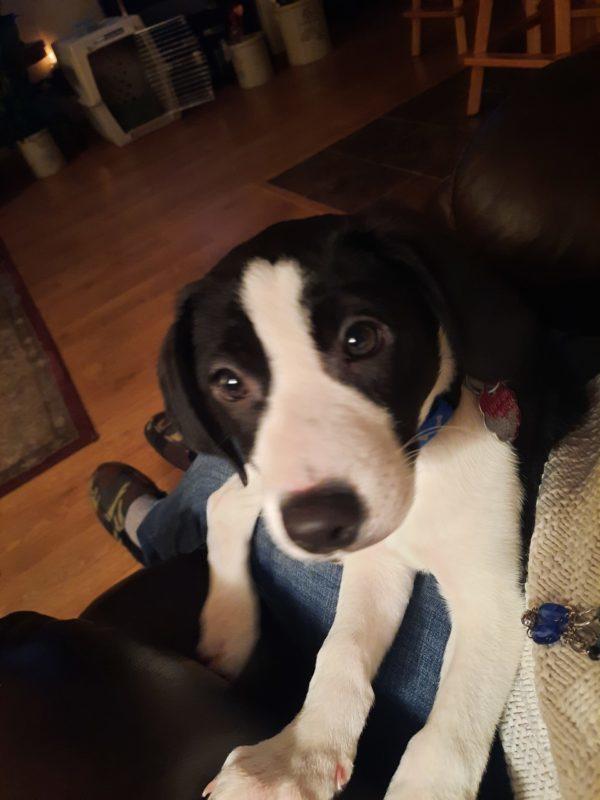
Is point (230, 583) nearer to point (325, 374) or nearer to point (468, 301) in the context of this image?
point (325, 374)

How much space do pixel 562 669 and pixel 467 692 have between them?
0.63 ft

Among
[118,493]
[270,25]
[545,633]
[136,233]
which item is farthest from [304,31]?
[545,633]

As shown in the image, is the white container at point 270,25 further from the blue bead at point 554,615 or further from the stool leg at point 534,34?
the blue bead at point 554,615

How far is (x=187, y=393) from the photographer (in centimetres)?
110

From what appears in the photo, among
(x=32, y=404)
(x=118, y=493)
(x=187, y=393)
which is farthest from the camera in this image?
(x=32, y=404)

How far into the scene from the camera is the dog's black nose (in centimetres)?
84

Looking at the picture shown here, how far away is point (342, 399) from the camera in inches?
36.3

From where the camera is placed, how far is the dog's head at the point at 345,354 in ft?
2.83

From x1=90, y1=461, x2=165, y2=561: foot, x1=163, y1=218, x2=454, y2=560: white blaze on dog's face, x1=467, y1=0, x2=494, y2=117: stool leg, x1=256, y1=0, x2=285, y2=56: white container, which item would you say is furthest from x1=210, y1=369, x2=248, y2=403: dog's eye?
x1=256, y1=0, x2=285, y2=56: white container

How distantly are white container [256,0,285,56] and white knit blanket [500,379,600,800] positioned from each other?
6311 mm

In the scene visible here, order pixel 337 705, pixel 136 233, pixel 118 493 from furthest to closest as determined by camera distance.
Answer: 1. pixel 136 233
2. pixel 118 493
3. pixel 337 705

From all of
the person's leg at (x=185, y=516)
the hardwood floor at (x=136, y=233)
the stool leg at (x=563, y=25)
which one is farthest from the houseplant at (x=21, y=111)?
the person's leg at (x=185, y=516)

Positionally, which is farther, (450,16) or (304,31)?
(304,31)

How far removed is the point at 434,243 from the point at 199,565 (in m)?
0.78
